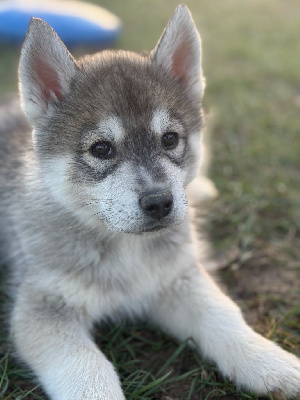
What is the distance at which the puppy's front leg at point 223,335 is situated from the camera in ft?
9.09

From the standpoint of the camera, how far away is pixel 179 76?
344 cm

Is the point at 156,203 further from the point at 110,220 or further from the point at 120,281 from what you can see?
the point at 120,281

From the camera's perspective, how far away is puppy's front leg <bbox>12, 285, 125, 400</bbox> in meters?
2.66

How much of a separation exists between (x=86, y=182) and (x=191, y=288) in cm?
107

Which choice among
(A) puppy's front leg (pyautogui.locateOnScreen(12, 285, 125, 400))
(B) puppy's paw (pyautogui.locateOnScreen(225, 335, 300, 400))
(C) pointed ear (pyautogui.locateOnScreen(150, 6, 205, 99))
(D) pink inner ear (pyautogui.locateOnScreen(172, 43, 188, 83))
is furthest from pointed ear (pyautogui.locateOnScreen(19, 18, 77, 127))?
(B) puppy's paw (pyautogui.locateOnScreen(225, 335, 300, 400))

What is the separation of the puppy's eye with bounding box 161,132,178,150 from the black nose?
0.46 metres

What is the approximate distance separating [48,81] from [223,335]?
77.6 inches

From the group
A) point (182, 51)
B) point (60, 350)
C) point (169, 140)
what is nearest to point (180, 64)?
point (182, 51)

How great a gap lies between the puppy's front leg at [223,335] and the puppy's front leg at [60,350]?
1.98ft

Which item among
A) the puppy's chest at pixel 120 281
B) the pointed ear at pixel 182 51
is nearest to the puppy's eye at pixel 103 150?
the puppy's chest at pixel 120 281

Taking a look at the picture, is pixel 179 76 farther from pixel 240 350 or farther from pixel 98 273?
pixel 240 350

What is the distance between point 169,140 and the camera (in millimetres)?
3100

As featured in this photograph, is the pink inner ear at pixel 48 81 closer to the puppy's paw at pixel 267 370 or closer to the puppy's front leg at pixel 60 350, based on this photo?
the puppy's front leg at pixel 60 350

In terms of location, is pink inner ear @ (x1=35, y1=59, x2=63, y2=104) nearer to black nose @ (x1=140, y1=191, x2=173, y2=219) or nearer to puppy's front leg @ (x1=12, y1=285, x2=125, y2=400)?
black nose @ (x1=140, y1=191, x2=173, y2=219)
